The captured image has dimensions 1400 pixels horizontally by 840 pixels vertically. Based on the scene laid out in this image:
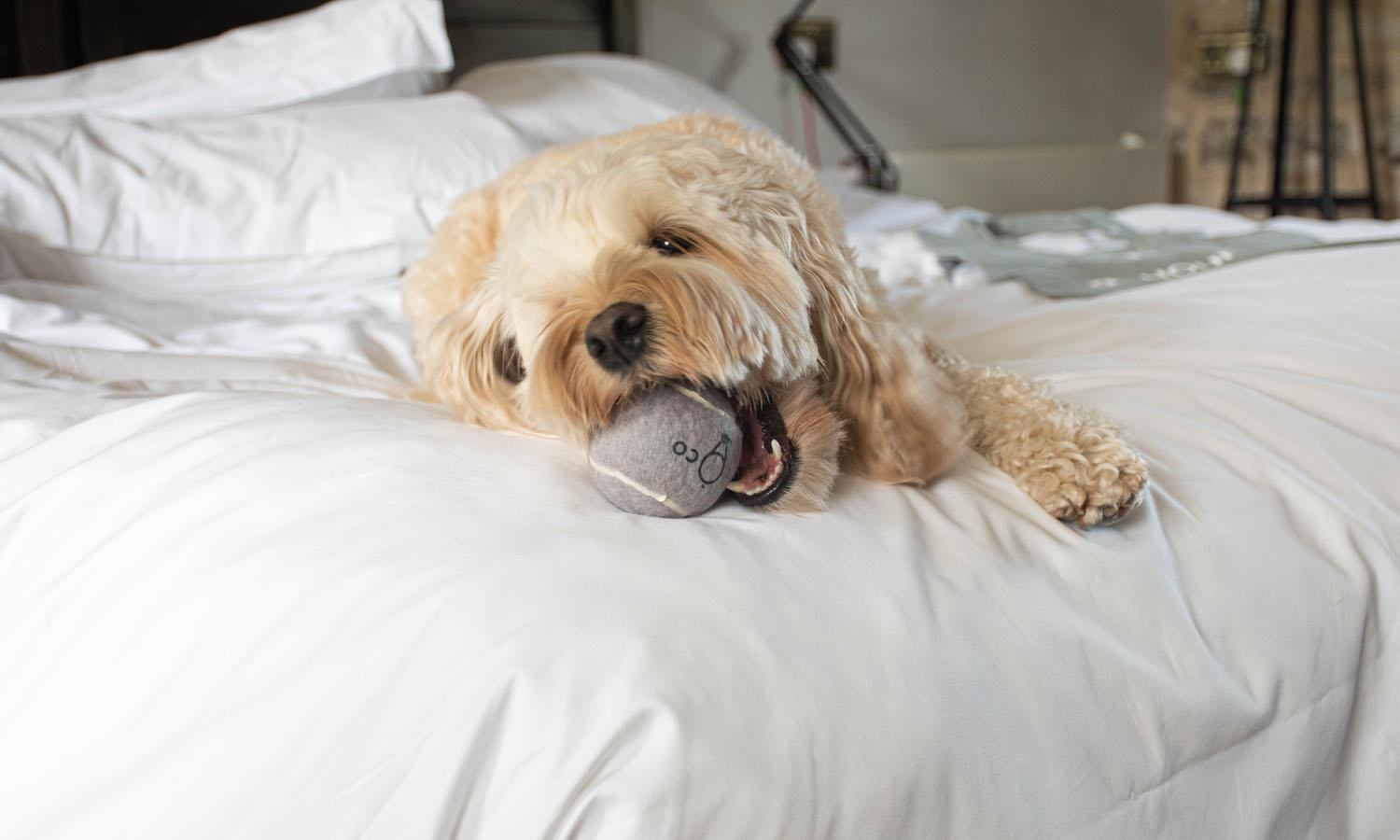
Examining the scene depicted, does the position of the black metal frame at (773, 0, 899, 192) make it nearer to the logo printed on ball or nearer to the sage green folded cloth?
the sage green folded cloth

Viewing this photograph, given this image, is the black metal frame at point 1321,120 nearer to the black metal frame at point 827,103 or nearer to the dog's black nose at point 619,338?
the black metal frame at point 827,103

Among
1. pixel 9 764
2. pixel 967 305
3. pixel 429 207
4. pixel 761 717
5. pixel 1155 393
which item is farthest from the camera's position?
pixel 429 207

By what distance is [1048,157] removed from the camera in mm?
5418

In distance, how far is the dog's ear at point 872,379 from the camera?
43.4 inches

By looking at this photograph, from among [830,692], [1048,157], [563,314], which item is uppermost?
[563,314]

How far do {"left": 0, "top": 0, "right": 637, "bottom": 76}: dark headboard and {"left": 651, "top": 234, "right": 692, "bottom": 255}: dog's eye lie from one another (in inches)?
101

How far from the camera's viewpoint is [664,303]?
1.01 metres

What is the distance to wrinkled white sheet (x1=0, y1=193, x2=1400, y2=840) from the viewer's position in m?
0.74

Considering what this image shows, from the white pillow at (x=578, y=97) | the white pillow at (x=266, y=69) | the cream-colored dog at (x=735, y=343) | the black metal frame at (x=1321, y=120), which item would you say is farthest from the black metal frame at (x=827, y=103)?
the cream-colored dog at (x=735, y=343)

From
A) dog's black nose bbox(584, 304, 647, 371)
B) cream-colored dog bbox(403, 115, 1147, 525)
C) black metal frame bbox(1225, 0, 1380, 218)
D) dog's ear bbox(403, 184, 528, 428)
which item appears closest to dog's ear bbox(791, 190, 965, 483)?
cream-colored dog bbox(403, 115, 1147, 525)

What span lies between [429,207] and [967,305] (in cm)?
104

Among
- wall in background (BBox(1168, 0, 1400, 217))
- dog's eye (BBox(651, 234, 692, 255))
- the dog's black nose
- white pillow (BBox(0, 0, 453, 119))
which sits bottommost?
wall in background (BBox(1168, 0, 1400, 217))

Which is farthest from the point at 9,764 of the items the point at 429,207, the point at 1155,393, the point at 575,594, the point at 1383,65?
the point at 1383,65

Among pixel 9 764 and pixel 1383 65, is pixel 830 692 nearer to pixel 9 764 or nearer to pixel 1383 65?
pixel 9 764
